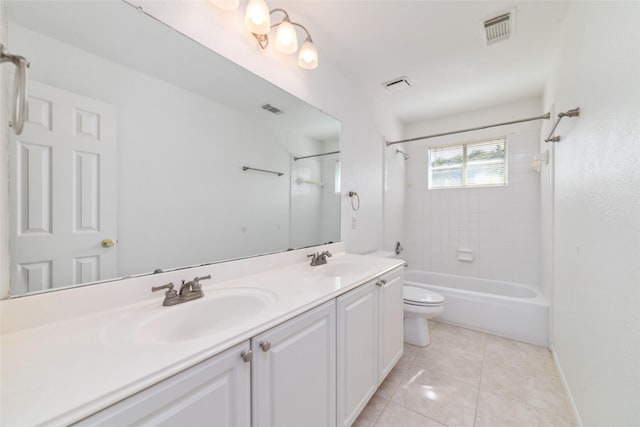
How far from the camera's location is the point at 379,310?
1.50 metres

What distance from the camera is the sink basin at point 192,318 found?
2.57 feet

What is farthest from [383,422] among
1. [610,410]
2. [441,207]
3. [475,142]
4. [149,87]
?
[475,142]

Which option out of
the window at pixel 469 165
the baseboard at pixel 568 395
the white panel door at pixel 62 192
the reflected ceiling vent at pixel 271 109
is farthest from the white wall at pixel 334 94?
the baseboard at pixel 568 395

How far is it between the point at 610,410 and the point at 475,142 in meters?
3.00

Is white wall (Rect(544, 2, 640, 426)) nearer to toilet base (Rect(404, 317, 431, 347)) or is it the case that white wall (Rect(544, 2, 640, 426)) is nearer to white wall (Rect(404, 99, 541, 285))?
toilet base (Rect(404, 317, 431, 347))

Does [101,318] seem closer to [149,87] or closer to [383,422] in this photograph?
[149,87]

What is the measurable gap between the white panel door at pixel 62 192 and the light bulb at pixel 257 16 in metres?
0.85

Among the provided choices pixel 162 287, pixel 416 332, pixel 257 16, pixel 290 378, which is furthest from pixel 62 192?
pixel 416 332

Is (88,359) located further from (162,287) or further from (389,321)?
(389,321)

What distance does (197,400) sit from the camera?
63 cm

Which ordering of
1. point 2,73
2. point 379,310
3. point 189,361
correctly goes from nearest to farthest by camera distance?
point 189,361 < point 2,73 < point 379,310

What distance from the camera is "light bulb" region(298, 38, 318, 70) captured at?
1.60 metres

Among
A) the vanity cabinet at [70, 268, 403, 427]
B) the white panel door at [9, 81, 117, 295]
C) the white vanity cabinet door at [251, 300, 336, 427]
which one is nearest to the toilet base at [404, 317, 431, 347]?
the vanity cabinet at [70, 268, 403, 427]

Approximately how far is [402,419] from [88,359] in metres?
1.58
